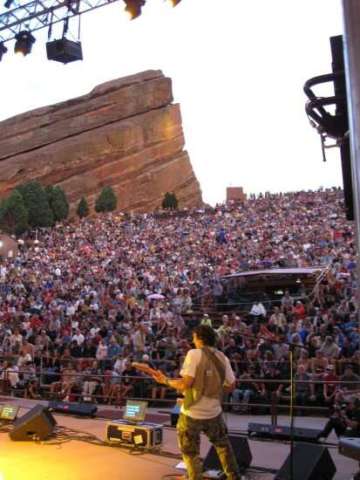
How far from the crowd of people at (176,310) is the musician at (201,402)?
2103 mm

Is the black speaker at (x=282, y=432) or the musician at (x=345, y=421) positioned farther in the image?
the black speaker at (x=282, y=432)

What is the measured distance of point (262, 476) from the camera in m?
6.20

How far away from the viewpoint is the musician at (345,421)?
23.7 feet

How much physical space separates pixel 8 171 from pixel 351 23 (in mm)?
59459

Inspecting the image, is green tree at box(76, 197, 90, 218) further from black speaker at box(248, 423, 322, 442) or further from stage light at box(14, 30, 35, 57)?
black speaker at box(248, 423, 322, 442)

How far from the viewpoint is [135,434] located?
756 centimetres

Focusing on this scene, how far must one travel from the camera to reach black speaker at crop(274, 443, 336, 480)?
5.36m

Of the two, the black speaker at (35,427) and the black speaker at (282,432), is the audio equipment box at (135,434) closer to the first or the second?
the black speaker at (35,427)

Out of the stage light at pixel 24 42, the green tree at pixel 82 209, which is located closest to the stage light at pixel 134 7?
the stage light at pixel 24 42

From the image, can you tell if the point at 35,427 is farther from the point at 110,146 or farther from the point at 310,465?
the point at 110,146

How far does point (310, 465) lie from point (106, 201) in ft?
173

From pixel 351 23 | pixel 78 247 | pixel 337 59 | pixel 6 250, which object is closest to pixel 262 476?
pixel 337 59

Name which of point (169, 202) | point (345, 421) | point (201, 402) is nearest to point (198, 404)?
point (201, 402)

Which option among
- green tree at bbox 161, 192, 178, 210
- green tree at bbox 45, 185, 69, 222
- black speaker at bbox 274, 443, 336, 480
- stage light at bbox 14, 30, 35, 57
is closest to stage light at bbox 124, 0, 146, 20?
stage light at bbox 14, 30, 35, 57
